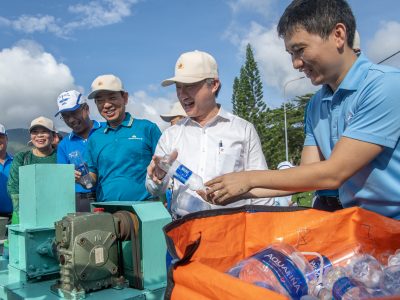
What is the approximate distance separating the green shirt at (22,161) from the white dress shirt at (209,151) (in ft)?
7.35

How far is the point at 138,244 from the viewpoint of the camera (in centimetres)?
196

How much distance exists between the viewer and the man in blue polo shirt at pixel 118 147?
125 inches

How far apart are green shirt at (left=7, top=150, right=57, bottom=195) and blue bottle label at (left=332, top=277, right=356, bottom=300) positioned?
146 inches

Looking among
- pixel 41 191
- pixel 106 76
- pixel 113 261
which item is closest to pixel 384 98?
pixel 113 261

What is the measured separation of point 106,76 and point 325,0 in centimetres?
217

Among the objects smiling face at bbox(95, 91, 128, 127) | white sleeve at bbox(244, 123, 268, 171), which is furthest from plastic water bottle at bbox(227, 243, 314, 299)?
smiling face at bbox(95, 91, 128, 127)

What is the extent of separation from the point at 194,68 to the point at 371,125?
4.02ft

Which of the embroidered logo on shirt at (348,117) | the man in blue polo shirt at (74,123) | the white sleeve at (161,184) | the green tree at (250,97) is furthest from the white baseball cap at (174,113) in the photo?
the green tree at (250,97)

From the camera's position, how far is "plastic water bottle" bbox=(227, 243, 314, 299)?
1.20 m

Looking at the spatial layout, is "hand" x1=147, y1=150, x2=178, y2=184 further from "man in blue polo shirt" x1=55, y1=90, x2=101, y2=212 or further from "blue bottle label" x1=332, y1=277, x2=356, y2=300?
"man in blue polo shirt" x1=55, y1=90, x2=101, y2=212

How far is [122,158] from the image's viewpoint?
10.6 feet

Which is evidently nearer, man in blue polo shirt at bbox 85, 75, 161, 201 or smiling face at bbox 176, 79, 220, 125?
smiling face at bbox 176, 79, 220, 125

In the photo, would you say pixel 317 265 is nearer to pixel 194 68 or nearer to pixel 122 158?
pixel 194 68

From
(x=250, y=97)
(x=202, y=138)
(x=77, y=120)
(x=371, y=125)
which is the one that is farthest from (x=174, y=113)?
(x=250, y=97)
